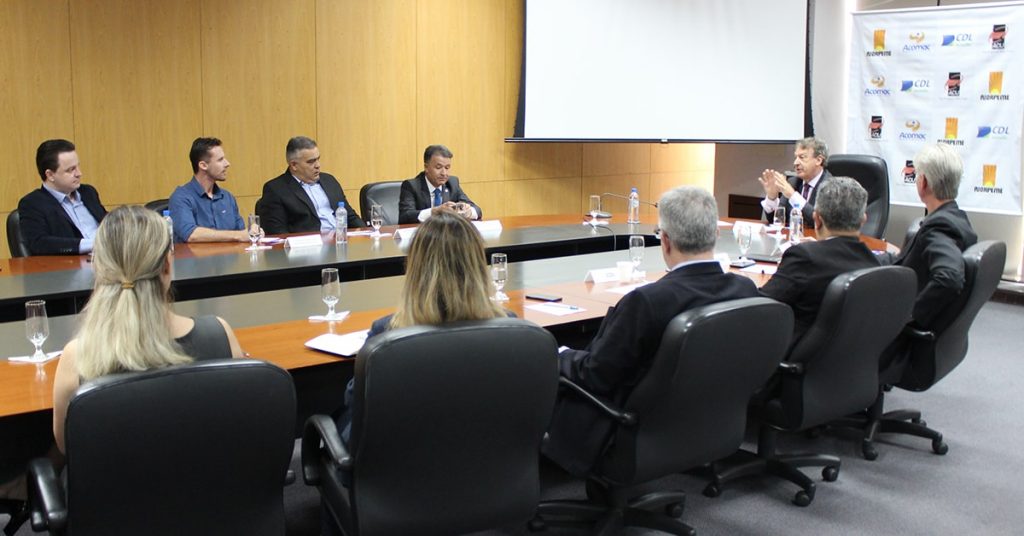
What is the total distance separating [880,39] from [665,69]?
176cm

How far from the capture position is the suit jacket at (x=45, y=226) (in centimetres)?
448

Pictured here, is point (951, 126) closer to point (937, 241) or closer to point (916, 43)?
point (916, 43)

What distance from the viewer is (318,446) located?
2.46 meters

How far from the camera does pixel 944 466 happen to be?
379 cm

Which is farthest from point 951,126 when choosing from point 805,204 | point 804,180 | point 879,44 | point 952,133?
point 805,204

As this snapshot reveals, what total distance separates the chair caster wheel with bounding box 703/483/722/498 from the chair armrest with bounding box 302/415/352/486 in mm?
1561

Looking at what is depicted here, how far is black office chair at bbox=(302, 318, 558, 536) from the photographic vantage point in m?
2.07

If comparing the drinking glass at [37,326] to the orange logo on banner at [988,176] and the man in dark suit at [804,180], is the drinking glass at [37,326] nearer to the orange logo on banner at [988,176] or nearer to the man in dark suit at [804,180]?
the man in dark suit at [804,180]

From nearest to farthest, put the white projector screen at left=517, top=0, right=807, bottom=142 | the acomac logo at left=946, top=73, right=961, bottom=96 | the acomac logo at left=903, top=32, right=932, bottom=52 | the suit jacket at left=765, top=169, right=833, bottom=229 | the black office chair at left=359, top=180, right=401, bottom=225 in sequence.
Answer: the suit jacket at left=765, top=169, right=833, bottom=229 → the black office chair at left=359, top=180, right=401, bottom=225 → the acomac logo at left=946, top=73, right=961, bottom=96 → the acomac logo at left=903, top=32, right=932, bottom=52 → the white projector screen at left=517, top=0, right=807, bottom=142

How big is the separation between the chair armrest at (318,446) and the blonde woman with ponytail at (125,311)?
0.39 metres

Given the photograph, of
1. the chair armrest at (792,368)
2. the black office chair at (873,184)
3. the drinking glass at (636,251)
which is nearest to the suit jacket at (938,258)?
the chair armrest at (792,368)

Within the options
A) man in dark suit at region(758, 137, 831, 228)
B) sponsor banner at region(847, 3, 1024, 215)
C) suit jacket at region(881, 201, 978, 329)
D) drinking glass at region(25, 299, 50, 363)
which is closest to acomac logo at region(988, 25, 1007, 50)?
sponsor banner at region(847, 3, 1024, 215)

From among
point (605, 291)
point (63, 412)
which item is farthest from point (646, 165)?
point (63, 412)

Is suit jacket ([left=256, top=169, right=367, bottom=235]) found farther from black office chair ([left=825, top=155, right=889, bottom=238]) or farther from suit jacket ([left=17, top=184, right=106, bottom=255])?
black office chair ([left=825, top=155, right=889, bottom=238])
